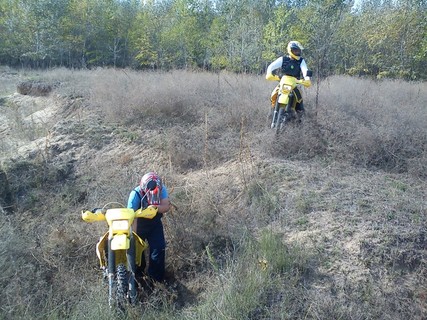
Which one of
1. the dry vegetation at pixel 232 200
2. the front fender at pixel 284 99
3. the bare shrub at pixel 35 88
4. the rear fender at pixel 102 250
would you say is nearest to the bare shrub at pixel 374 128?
the dry vegetation at pixel 232 200

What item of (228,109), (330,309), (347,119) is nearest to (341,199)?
(330,309)

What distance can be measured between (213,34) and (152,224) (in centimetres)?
1863

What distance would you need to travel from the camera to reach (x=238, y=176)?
6.75 meters

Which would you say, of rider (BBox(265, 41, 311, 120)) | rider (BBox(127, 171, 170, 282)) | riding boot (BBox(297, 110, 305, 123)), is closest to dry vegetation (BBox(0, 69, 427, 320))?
riding boot (BBox(297, 110, 305, 123))

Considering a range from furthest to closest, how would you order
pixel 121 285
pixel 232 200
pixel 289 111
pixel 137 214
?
pixel 289 111, pixel 232 200, pixel 137 214, pixel 121 285

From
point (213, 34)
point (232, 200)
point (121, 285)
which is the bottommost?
point (121, 285)

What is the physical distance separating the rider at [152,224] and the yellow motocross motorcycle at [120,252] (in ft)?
0.93

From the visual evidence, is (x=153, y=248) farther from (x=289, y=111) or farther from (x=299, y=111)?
(x=299, y=111)

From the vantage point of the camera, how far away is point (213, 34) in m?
22.2

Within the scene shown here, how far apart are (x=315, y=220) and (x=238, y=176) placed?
176 cm

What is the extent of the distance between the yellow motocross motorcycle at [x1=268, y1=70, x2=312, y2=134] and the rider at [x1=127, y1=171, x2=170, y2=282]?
3.12m

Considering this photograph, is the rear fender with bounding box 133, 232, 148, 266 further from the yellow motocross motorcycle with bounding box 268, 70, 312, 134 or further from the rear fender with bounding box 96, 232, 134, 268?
the yellow motocross motorcycle with bounding box 268, 70, 312, 134

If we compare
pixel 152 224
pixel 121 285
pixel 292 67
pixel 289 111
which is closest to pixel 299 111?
pixel 289 111

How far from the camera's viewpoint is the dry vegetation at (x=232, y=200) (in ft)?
14.3
